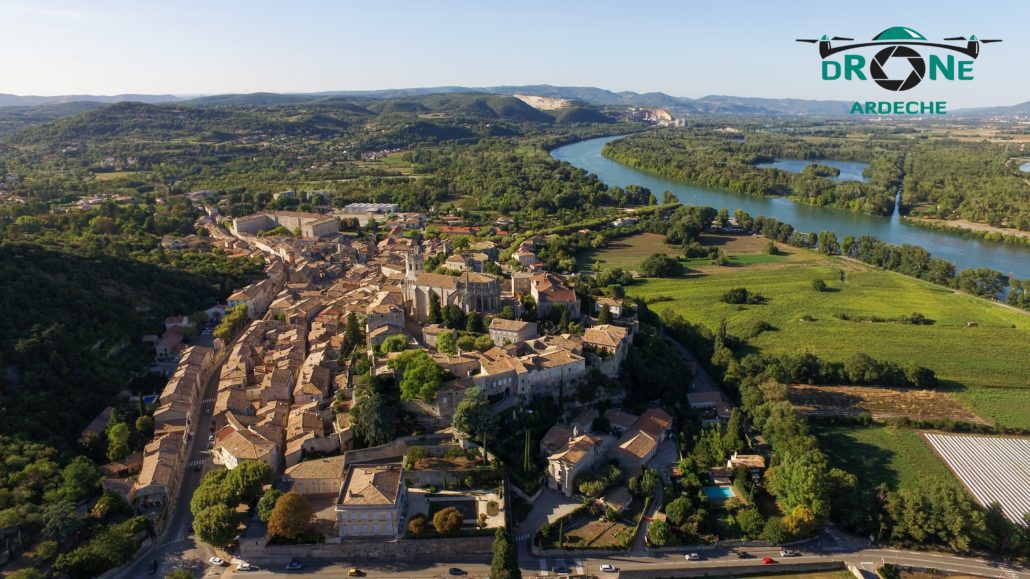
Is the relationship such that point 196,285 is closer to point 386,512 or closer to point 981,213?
point 386,512

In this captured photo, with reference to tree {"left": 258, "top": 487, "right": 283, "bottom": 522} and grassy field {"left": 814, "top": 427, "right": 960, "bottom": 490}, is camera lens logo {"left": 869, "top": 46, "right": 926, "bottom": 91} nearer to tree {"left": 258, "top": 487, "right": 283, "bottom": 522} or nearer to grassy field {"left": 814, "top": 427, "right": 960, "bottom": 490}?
grassy field {"left": 814, "top": 427, "right": 960, "bottom": 490}

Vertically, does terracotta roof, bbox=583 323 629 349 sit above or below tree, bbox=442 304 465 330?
below

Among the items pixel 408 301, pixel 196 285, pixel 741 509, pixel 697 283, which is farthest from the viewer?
pixel 697 283

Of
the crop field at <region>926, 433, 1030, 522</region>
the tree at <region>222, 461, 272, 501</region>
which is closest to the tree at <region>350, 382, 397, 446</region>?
the tree at <region>222, 461, 272, 501</region>

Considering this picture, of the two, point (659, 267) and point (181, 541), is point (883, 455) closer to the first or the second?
point (659, 267)

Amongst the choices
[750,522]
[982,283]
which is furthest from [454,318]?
[982,283]

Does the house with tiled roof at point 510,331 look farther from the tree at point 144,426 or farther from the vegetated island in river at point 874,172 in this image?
the vegetated island in river at point 874,172

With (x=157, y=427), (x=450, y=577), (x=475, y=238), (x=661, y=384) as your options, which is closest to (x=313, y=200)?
(x=475, y=238)
